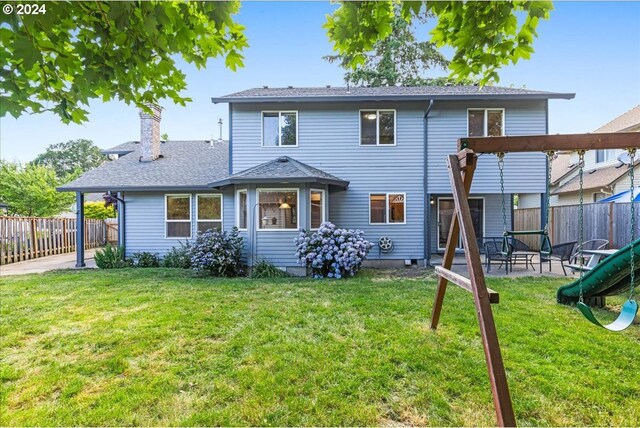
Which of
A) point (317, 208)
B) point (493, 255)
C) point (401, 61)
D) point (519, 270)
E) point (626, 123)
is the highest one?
point (401, 61)

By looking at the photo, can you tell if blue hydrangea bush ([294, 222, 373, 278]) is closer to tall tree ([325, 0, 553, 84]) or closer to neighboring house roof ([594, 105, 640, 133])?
tall tree ([325, 0, 553, 84])

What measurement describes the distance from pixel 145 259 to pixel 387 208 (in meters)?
7.81

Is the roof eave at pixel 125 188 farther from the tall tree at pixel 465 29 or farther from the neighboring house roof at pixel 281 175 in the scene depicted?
the tall tree at pixel 465 29

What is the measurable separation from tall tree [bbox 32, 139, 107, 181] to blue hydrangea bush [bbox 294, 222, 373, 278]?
49.9 meters

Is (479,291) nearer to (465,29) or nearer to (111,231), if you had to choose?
(465,29)

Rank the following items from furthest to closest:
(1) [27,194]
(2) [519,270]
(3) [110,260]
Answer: (1) [27,194] → (3) [110,260] → (2) [519,270]

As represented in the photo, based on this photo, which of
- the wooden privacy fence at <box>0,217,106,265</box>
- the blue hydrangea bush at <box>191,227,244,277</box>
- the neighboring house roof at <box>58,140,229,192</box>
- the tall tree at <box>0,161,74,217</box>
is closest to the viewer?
the blue hydrangea bush at <box>191,227,244,277</box>

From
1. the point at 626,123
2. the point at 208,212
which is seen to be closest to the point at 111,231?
the point at 208,212

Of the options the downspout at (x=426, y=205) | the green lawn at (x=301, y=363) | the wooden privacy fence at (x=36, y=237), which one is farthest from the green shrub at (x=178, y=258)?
the downspout at (x=426, y=205)

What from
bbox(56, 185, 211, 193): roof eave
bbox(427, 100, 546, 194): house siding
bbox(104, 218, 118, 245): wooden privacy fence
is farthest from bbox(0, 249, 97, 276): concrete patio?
bbox(427, 100, 546, 194): house siding

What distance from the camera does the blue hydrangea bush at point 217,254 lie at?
784cm

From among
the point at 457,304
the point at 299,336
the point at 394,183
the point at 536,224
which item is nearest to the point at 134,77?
the point at 299,336

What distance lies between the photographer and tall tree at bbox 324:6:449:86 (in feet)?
60.9

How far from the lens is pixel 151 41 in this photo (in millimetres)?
2729
